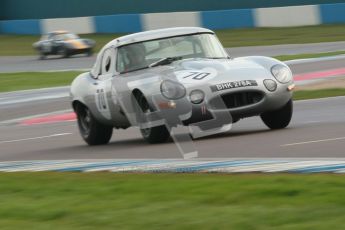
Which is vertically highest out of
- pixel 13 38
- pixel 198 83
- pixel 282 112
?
pixel 198 83

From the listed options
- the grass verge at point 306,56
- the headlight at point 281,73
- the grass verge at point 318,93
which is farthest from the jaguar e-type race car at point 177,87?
the grass verge at point 306,56

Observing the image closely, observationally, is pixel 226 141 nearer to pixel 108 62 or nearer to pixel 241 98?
pixel 241 98

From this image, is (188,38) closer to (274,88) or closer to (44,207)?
(274,88)

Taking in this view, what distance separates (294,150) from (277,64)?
2296 millimetres

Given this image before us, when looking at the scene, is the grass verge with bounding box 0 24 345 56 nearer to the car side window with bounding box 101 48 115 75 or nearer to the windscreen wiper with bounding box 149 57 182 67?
the car side window with bounding box 101 48 115 75

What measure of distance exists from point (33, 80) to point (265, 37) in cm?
1329

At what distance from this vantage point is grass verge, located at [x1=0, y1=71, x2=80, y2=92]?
85.2ft

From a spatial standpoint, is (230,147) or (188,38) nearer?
(230,147)

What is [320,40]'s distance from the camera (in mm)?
35312

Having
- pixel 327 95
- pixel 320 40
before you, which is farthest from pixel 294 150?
pixel 320 40

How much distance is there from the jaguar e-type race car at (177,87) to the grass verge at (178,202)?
2470mm

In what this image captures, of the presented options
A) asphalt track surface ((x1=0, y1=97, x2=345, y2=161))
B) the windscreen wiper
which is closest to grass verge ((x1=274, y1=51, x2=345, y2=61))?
asphalt track surface ((x1=0, y1=97, x2=345, y2=161))

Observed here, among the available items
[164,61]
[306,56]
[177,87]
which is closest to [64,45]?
[306,56]

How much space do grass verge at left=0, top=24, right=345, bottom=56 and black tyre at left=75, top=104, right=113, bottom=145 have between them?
23.1 metres
